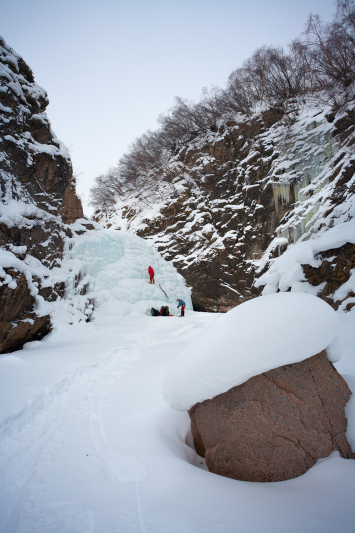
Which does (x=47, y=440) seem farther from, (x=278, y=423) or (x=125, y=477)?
(x=278, y=423)

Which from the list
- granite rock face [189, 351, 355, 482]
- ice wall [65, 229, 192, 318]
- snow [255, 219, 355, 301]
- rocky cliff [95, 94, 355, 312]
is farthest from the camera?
rocky cliff [95, 94, 355, 312]

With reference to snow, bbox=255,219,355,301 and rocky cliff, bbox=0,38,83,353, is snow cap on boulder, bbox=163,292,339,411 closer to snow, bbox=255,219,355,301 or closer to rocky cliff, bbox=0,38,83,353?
snow, bbox=255,219,355,301

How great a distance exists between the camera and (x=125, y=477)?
157cm

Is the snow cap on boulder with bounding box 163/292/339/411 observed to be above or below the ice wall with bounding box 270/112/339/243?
below

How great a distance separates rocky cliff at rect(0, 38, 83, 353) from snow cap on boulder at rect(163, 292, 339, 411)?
4.78 meters

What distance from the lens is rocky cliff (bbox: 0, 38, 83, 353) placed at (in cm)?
531

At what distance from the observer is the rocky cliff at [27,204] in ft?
17.4

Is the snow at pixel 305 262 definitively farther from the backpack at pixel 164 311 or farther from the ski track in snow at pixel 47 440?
the backpack at pixel 164 311

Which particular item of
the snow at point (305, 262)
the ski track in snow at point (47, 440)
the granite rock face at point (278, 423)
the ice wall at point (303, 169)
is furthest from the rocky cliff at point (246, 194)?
the ski track in snow at point (47, 440)

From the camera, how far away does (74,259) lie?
8984 millimetres

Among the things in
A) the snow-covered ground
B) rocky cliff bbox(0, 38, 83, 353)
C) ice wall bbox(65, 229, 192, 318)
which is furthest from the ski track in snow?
ice wall bbox(65, 229, 192, 318)

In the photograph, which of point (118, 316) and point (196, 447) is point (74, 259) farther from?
point (196, 447)

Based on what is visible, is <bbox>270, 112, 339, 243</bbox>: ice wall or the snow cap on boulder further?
<bbox>270, 112, 339, 243</bbox>: ice wall

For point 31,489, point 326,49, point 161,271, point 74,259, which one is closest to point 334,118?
point 326,49
